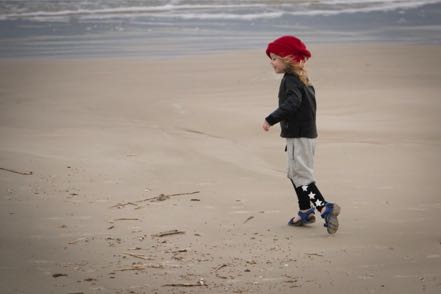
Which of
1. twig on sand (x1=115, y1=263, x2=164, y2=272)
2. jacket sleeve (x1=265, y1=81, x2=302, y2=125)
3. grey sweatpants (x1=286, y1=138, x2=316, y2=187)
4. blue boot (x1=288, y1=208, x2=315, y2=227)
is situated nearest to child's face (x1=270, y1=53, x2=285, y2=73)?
jacket sleeve (x1=265, y1=81, x2=302, y2=125)

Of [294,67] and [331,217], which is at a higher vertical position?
[294,67]

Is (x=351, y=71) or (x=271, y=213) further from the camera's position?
(x=351, y=71)

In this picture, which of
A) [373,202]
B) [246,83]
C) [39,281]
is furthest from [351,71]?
[39,281]

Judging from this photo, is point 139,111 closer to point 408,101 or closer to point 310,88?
point 408,101

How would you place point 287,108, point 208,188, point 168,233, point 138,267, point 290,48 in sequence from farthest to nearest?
point 208,188, point 290,48, point 287,108, point 168,233, point 138,267

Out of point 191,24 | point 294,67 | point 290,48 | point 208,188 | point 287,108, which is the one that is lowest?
point 191,24

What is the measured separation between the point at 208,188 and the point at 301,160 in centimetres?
123

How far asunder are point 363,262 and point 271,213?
1.23 meters

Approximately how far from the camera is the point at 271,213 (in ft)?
17.7

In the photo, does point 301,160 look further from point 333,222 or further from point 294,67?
point 294,67

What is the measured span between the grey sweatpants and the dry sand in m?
0.36

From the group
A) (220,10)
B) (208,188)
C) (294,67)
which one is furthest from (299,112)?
(220,10)

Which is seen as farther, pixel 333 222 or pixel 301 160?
pixel 301 160

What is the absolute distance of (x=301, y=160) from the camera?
16.4 feet
